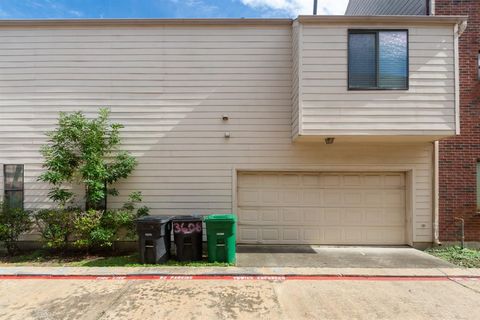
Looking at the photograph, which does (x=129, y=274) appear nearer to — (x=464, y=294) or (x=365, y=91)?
(x=464, y=294)

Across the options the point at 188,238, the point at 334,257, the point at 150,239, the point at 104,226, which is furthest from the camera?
the point at 104,226

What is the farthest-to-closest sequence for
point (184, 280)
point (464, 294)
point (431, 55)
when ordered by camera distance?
point (431, 55), point (184, 280), point (464, 294)

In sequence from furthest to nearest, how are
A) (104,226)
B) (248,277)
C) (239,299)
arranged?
→ (104,226), (248,277), (239,299)

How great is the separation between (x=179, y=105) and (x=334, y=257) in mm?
5349

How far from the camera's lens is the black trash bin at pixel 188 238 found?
6.37 m

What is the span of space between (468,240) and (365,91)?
15.4 feet

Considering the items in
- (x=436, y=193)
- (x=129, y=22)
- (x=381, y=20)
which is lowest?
(x=436, y=193)

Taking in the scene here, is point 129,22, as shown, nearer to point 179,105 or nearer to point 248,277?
point 179,105

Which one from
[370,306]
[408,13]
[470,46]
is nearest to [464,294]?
[370,306]

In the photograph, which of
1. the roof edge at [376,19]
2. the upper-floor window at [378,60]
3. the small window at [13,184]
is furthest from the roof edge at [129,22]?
the small window at [13,184]

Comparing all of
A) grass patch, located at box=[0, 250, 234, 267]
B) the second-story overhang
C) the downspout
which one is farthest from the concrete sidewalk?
the second-story overhang

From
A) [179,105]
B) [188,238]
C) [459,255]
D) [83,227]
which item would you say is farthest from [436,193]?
[83,227]

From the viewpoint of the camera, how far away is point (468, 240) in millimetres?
7512

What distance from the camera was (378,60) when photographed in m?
6.85
